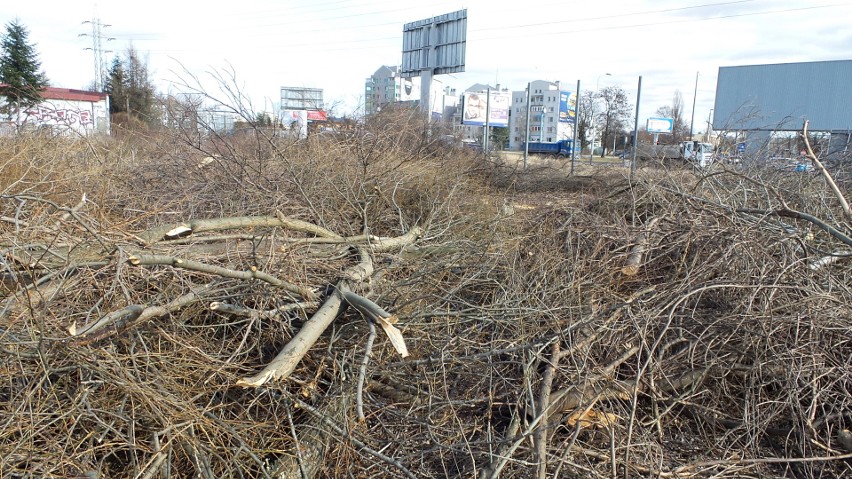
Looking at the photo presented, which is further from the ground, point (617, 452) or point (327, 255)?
point (327, 255)

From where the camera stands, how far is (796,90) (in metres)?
26.5

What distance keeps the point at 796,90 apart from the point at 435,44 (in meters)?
17.4

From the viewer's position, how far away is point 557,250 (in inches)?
177

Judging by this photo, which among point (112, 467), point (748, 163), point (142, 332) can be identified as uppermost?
point (748, 163)

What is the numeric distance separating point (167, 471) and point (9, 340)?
92 centimetres

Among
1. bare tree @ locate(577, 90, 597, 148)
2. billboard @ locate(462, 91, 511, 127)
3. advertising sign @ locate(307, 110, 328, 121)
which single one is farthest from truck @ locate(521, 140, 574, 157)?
advertising sign @ locate(307, 110, 328, 121)

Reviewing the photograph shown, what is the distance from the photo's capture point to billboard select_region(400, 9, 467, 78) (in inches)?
840

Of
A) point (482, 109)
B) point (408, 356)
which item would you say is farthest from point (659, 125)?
point (408, 356)

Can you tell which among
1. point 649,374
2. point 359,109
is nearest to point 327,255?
point 649,374

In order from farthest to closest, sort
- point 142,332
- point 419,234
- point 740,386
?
1. point 419,234
2. point 740,386
3. point 142,332

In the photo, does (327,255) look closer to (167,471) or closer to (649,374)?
(167,471)

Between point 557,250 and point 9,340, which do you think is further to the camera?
point 557,250

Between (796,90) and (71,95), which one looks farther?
(796,90)

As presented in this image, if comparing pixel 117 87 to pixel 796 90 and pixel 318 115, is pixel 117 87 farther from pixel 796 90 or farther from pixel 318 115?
pixel 796 90
